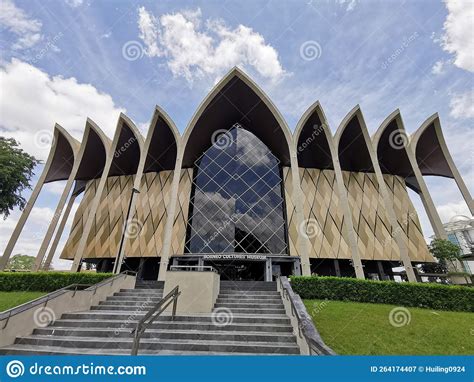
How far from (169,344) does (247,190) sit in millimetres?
14632

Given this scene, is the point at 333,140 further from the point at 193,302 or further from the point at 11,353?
the point at 11,353

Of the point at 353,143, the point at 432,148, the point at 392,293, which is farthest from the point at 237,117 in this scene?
the point at 432,148

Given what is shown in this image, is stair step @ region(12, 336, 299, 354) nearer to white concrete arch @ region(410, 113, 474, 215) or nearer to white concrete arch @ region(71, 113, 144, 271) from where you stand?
white concrete arch @ region(71, 113, 144, 271)

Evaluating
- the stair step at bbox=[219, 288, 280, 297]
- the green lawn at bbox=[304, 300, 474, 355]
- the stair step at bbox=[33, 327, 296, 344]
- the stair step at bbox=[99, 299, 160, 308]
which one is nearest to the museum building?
the stair step at bbox=[219, 288, 280, 297]

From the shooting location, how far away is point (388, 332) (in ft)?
20.3

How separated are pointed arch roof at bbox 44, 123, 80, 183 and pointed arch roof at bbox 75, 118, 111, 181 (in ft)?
3.26

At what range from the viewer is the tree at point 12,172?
1547cm

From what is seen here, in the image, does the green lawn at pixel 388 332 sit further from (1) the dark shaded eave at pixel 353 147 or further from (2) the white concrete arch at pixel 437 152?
(2) the white concrete arch at pixel 437 152

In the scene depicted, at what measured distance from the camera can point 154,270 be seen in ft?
68.1

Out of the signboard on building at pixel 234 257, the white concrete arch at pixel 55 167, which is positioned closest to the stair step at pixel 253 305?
the signboard on building at pixel 234 257

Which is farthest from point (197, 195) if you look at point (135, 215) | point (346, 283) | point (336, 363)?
point (336, 363)

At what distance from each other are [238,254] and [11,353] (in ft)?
40.9

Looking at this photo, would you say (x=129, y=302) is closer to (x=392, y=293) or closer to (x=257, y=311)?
(x=257, y=311)

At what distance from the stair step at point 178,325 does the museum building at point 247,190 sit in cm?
1033
